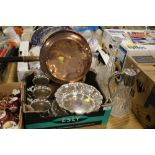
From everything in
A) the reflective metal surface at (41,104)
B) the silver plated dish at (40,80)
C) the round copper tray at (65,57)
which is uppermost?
the round copper tray at (65,57)

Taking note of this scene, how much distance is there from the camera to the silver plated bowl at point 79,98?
0.72m

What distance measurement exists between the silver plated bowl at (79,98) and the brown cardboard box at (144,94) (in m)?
0.17

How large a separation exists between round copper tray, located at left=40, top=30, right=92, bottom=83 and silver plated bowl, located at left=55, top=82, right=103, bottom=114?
0.13 ft

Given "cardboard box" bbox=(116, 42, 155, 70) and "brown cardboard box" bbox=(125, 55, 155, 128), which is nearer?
"brown cardboard box" bbox=(125, 55, 155, 128)

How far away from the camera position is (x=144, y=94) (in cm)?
76

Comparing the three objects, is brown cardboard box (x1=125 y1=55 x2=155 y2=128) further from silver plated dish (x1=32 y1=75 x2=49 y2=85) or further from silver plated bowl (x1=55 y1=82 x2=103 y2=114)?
silver plated dish (x1=32 y1=75 x2=49 y2=85)

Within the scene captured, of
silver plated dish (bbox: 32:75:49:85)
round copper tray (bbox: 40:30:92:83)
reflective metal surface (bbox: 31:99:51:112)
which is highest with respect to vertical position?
round copper tray (bbox: 40:30:92:83)

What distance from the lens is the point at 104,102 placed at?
2.42ft

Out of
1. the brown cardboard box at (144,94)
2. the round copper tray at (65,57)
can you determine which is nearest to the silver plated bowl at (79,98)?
the round copper tray at (65,57)

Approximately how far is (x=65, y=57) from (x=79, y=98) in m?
0.19

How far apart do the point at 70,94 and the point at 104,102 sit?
15 centimetres

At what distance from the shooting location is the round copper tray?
0.78 meters

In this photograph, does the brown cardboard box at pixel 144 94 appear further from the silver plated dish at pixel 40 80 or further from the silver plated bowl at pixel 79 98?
the silver plated dish at pixel 40 80

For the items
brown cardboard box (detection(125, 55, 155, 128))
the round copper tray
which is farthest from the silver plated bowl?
brown cardboard box (detection(125, 55, 155, 128))
